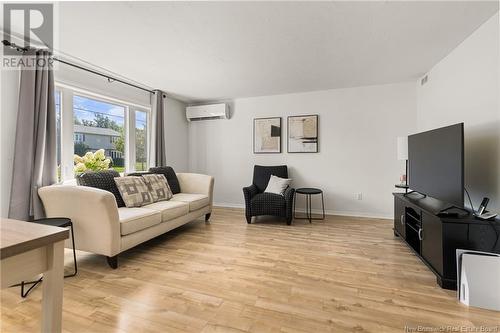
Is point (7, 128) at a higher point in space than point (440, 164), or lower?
higher

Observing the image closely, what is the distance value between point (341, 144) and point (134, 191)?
3.34m

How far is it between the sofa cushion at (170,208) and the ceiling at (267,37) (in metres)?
1.81

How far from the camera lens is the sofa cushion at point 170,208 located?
2.71 m

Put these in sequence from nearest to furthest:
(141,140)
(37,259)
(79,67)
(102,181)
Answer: (37,259) → (102,181) → (79,67) → (141,140)

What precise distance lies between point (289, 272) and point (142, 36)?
2655 mm

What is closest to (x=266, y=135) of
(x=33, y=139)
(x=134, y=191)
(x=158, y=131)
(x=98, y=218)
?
(x=158, y=131)

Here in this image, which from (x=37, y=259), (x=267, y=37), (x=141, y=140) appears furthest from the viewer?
(x=141, y=140)

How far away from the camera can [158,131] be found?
13.6 ft

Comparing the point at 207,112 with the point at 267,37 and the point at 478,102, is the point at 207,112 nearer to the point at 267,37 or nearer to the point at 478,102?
the point at 267,37

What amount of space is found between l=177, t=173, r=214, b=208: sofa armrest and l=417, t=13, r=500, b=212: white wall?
123 inches

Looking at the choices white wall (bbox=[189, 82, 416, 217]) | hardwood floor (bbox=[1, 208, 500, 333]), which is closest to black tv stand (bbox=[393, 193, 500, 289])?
hardwood floor (bbox=[1, 208, 500, 333])

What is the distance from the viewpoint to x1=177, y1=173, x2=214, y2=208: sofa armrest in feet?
12.0

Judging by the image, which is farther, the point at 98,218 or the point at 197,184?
the point at 197,184

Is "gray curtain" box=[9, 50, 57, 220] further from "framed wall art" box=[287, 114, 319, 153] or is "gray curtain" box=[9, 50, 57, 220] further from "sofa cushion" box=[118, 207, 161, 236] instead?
"framed wall art" box=[287, 114, 319, 153]
